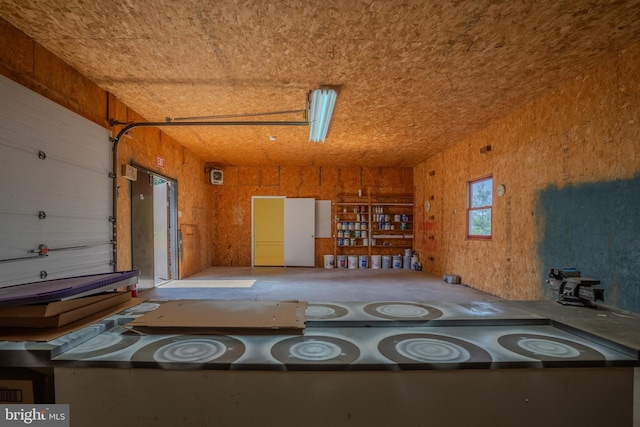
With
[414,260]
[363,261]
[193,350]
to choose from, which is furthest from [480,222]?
[193,350]

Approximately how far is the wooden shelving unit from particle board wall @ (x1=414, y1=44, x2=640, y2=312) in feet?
9.12

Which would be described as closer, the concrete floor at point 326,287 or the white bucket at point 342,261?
the concrete floor at point 326,287

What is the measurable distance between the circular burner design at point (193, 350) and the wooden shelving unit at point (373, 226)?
7.23 meters

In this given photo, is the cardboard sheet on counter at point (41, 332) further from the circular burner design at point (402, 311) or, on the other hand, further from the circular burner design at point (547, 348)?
the circular burner design at point (547, 348)

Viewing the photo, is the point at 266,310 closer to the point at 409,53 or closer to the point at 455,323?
the point at 455,323

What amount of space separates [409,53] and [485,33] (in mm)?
654

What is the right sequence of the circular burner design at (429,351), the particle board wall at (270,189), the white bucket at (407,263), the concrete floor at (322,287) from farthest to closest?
the particle board wall at (270,189) < the white bucket at (407,263) < the concrete floor at (322,287) < the circular burner design at (429,351)

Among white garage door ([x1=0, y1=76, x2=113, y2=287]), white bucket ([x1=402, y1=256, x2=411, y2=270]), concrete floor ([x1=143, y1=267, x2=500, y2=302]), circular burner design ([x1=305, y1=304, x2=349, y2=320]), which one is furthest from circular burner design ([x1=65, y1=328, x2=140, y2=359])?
white bucket ([x1=402, y1=256, x2=411, y2=270])

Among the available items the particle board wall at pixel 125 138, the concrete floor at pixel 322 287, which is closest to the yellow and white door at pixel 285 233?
the concrete floor at pixel 322 287

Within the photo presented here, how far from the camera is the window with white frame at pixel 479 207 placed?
16.2 feet

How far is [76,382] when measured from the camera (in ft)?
3.12

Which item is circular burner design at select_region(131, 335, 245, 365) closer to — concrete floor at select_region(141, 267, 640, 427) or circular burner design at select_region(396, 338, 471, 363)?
circular burner design at select_region(396, 338, 471, 363)

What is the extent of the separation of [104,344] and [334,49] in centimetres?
285
